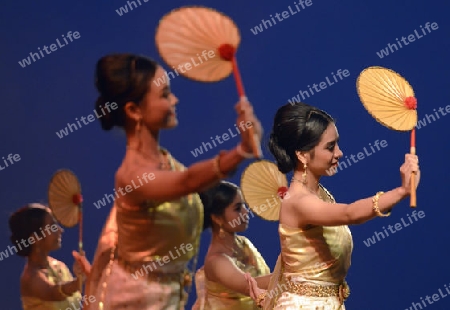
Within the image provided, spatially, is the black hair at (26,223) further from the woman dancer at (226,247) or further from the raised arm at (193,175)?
the raised arm at (193,175)

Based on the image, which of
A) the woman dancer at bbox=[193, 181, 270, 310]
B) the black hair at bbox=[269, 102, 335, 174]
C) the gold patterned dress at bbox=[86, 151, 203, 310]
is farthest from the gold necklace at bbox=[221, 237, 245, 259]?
the gold patterned dress at bbox=[86, 151, 203, 310]

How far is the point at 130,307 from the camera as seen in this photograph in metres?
1.99

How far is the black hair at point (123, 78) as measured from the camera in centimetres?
197

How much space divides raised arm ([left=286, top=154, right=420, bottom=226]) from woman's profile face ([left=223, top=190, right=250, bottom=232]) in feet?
3.30

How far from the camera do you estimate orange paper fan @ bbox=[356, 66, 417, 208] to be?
243cm

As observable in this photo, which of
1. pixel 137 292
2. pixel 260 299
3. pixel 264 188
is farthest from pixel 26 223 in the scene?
pixel 137 292

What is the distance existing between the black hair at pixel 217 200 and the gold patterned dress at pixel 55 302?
0.85 meters

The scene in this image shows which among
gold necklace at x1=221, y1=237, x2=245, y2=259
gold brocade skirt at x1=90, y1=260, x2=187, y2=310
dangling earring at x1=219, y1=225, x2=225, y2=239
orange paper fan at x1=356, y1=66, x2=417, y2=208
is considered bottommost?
gold necklace at x1=221, y1=237, x2=245, y2=259

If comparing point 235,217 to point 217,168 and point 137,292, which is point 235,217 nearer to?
point 137,292

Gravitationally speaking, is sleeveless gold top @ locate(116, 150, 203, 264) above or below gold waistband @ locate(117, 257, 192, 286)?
above

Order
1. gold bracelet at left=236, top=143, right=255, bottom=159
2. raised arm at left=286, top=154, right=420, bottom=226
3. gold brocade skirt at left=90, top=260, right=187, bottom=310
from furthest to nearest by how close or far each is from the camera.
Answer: raised arm at left=286, top=154, right=420, bottom=226 < gold brocade skirt at left=90, top=260, right=187, bottom=310 < gold bracelet at left=236, top=143, right=255, bottom=159

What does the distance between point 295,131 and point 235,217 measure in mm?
1026

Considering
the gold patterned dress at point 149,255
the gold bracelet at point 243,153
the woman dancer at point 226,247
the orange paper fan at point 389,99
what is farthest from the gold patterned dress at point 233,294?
the gold bracelet at point 243,153

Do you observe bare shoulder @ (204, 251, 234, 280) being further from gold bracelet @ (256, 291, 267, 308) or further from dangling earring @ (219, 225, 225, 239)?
gold bracelet @ (256, 291, 267, 308)
